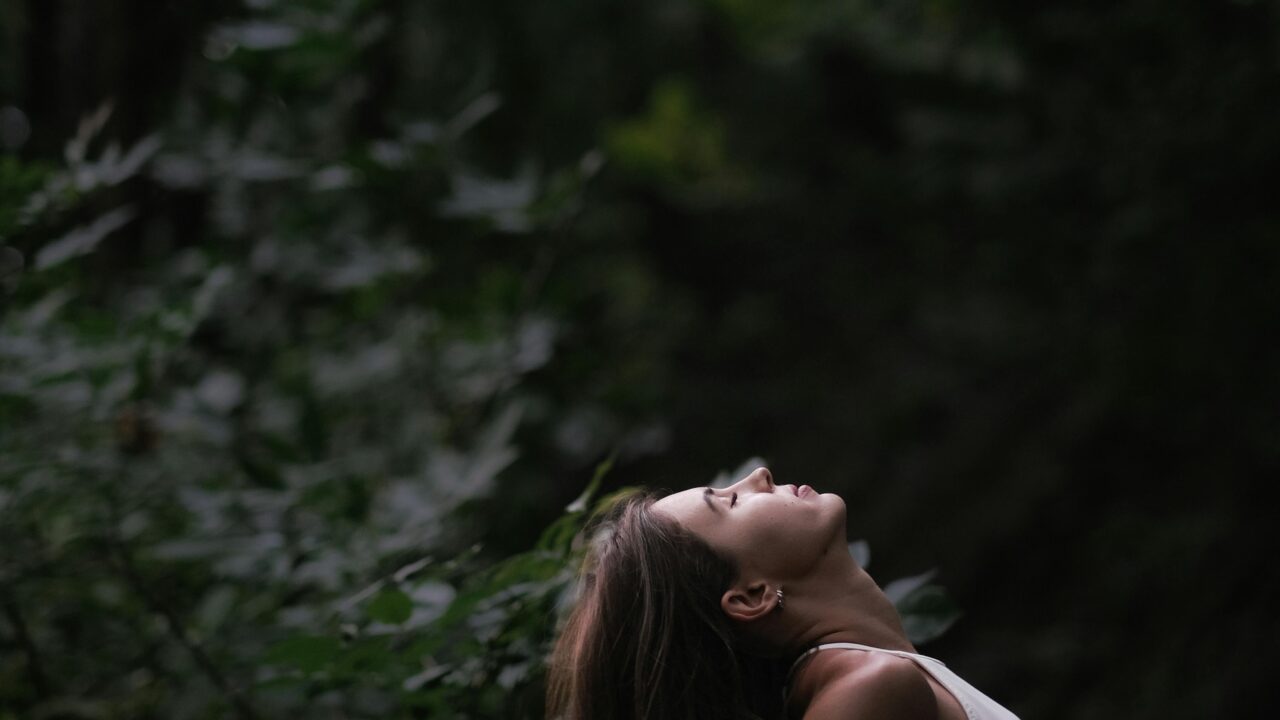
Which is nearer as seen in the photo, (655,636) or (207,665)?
(655,636)

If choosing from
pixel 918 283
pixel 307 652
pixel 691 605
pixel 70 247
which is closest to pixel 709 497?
pixel 691 605

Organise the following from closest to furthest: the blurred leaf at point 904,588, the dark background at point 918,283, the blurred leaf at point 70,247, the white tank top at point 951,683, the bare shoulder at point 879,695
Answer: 1. the bare shoulder at point 879,695
2. the white tank top at point 951,683
3. the blurred leaf at point 904,588
4. the blurred leaf at point 70,247
5. the dark background at point 918,283

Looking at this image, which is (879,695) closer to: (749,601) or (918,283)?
(749,601)

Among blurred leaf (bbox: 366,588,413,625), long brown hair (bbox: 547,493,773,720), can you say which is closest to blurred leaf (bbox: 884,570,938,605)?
long brown hair (bbox: 547,493,773,720)

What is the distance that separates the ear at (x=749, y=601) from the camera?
4.09ft

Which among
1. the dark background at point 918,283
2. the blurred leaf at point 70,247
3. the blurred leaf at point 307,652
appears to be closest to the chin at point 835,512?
the blurred leaf at point 307,652

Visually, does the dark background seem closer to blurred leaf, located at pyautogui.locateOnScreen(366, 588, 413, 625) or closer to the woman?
blurred leaf, located at pyautogui.locateOnScreen(366, 588, 413, 625)

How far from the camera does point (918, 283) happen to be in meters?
5.39

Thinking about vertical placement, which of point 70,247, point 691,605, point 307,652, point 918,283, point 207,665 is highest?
point 70,247

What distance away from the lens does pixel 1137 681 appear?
3344 millimetres

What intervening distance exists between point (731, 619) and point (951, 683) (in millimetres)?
249

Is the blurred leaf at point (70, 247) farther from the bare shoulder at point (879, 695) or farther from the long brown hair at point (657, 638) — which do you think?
the bare shoulder at point (879, 695)

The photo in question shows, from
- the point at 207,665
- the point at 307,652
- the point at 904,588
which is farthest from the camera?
the point at 207,665

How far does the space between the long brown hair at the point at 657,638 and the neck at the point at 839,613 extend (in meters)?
0.08
